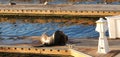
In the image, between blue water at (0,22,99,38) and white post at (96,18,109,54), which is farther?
blue water at (0,22,99,38)

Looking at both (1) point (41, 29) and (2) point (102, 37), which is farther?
(1) point (41, 29)

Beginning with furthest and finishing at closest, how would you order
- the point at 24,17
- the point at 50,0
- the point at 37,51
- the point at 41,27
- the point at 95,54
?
the point at 50,0
the point at 24,17
the point at 41,27
the point at 37,51
the point at 95,54

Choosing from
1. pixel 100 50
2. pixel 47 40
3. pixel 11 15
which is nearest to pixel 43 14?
pixel 11 15

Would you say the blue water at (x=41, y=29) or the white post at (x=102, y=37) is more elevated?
the white post at (x=102, y=37)

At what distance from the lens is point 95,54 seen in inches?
1227

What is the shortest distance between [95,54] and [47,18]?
3806 centimetres

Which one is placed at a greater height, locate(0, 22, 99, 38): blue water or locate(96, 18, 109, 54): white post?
locate(96, 18, 109, 54): white post

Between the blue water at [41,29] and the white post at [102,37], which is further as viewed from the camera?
the blue water at [41,29]

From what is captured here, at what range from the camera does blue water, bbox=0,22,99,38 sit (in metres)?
53.2

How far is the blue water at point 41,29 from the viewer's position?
5319 centimetres

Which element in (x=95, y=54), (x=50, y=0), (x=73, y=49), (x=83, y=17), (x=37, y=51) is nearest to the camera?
(x=95, y=54)

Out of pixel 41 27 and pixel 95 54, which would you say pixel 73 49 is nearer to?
pixel 95 54

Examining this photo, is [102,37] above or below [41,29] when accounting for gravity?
above

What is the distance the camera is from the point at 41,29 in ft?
192
